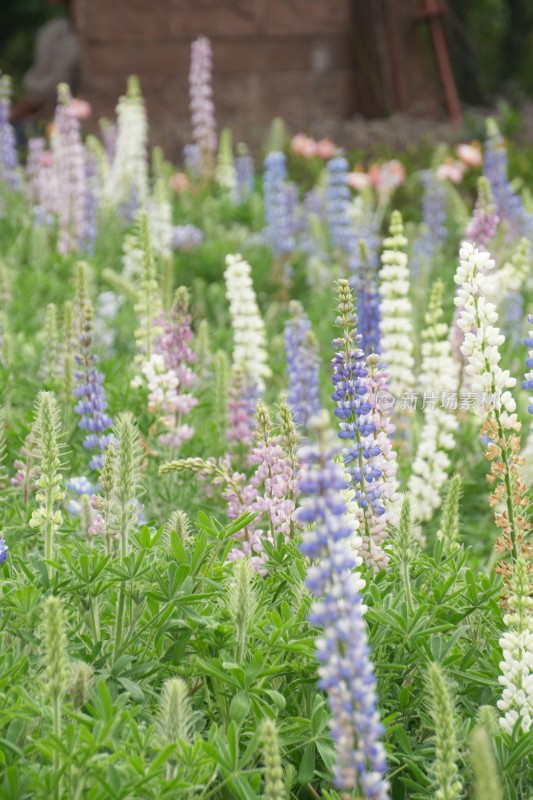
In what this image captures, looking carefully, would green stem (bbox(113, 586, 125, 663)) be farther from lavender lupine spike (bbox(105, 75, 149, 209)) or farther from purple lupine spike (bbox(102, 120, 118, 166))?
purple lupine spike (bbox(102, 120, 118, 166))

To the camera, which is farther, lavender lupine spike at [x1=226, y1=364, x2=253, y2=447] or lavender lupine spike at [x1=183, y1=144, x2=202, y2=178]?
lavender lupine spike at [x1=183, y1=144, x2=202, y2=178]

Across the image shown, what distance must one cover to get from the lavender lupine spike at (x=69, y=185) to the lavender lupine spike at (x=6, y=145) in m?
0.67

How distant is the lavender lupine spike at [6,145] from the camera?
8.44 m

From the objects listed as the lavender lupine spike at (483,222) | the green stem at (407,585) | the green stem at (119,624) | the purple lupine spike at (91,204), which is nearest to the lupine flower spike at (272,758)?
the green stem at (119,624)

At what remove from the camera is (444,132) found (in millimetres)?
13062

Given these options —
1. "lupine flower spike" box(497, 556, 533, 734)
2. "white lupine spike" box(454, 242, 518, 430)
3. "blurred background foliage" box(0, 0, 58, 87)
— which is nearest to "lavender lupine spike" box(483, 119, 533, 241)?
"white lupine spike" box(454, 242, 518, 430)

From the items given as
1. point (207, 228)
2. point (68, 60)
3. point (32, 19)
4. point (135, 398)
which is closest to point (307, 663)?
point (135, 398)

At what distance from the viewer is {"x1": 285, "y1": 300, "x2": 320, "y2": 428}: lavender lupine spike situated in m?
4.54

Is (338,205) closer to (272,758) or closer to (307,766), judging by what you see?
(307,766)

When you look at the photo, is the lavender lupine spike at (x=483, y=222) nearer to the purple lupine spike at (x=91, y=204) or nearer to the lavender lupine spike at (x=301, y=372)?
the lavender lupine spike at (x=301, y=372)

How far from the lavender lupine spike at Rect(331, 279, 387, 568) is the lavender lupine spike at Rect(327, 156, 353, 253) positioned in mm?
5228

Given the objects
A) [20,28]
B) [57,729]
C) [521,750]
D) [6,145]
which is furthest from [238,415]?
[20,28]

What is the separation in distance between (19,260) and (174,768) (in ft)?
20.5

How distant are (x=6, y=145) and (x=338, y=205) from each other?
7.90 feet
